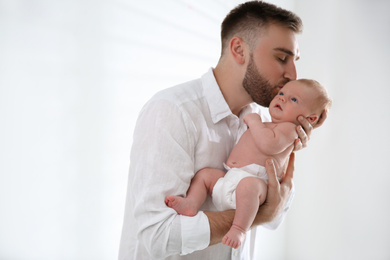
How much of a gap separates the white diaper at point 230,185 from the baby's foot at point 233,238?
10 cm

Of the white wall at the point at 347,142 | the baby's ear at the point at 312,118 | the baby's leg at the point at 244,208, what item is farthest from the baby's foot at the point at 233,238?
the white wall at the point at 347,142

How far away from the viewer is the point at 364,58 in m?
2.62

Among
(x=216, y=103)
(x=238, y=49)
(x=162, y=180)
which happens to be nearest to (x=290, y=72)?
(x=238, y=49)

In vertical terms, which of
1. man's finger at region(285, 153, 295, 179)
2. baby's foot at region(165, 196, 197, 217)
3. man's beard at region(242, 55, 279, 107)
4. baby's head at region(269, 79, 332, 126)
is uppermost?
man's beard at region(242, 55, 279, 107)

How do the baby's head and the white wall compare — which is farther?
the white wall

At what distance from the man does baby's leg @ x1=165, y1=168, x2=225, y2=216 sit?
0.02 metres

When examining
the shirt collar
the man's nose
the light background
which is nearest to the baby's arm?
the shirt collar

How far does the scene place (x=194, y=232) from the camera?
1154 mm

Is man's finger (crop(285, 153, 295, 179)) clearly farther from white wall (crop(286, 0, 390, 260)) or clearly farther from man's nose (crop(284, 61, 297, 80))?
white wall (crop(286, 0, 390, 260))

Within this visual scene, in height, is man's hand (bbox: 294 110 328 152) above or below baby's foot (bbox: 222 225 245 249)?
above

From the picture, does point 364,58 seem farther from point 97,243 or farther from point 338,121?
point 97,243

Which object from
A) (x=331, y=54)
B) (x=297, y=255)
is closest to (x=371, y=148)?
(x=331, y=54)

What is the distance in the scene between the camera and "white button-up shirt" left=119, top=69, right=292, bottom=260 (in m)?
1.16

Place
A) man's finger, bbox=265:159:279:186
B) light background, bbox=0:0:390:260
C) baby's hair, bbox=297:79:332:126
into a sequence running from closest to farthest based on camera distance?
man's finger, bbox=265:159:279:186 → baby's hair, bbox=297:79:332:126 → light background, bbox=0:0:390:260
